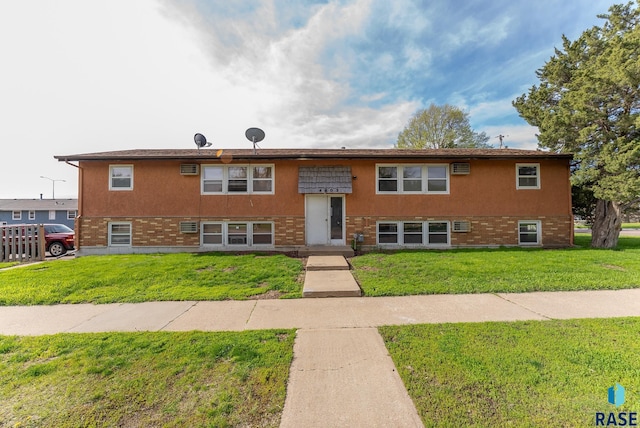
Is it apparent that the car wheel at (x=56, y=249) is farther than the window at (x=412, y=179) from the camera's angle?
Yes

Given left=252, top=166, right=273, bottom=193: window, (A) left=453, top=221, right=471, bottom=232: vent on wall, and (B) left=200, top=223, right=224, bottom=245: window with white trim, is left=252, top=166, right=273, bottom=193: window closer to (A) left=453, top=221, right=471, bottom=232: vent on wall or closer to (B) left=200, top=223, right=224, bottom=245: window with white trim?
(B) left=200, top=223, right=224, bottom=245: window with white trim

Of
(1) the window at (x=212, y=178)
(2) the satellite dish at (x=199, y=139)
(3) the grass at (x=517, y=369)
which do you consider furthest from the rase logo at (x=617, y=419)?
(2) the satellite dish at (x=199, y=139)

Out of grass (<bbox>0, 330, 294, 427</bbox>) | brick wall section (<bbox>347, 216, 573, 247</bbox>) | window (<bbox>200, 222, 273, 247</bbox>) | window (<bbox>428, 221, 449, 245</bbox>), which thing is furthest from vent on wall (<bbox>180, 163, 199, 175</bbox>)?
window (<bbox>428, 221, 449, 245</bbox>)

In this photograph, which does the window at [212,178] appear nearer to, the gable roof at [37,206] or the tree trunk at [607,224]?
the tree trunk at [607,224]

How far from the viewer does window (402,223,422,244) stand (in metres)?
10.5

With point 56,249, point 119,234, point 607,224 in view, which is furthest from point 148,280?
point 607,224

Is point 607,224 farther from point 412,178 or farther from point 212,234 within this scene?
point 212,234

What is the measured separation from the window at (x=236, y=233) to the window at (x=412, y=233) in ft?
18.5

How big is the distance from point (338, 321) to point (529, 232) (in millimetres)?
10914

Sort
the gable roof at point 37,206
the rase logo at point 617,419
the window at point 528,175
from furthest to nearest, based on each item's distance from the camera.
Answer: the gable roof at point 37,206, the window at point 528,175, the rase logo at point 617,419

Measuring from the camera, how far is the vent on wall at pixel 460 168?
1041 centimetres

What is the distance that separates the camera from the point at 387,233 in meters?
10.5

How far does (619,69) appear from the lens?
9281 mm

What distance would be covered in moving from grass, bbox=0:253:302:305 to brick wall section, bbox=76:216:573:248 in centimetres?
221
